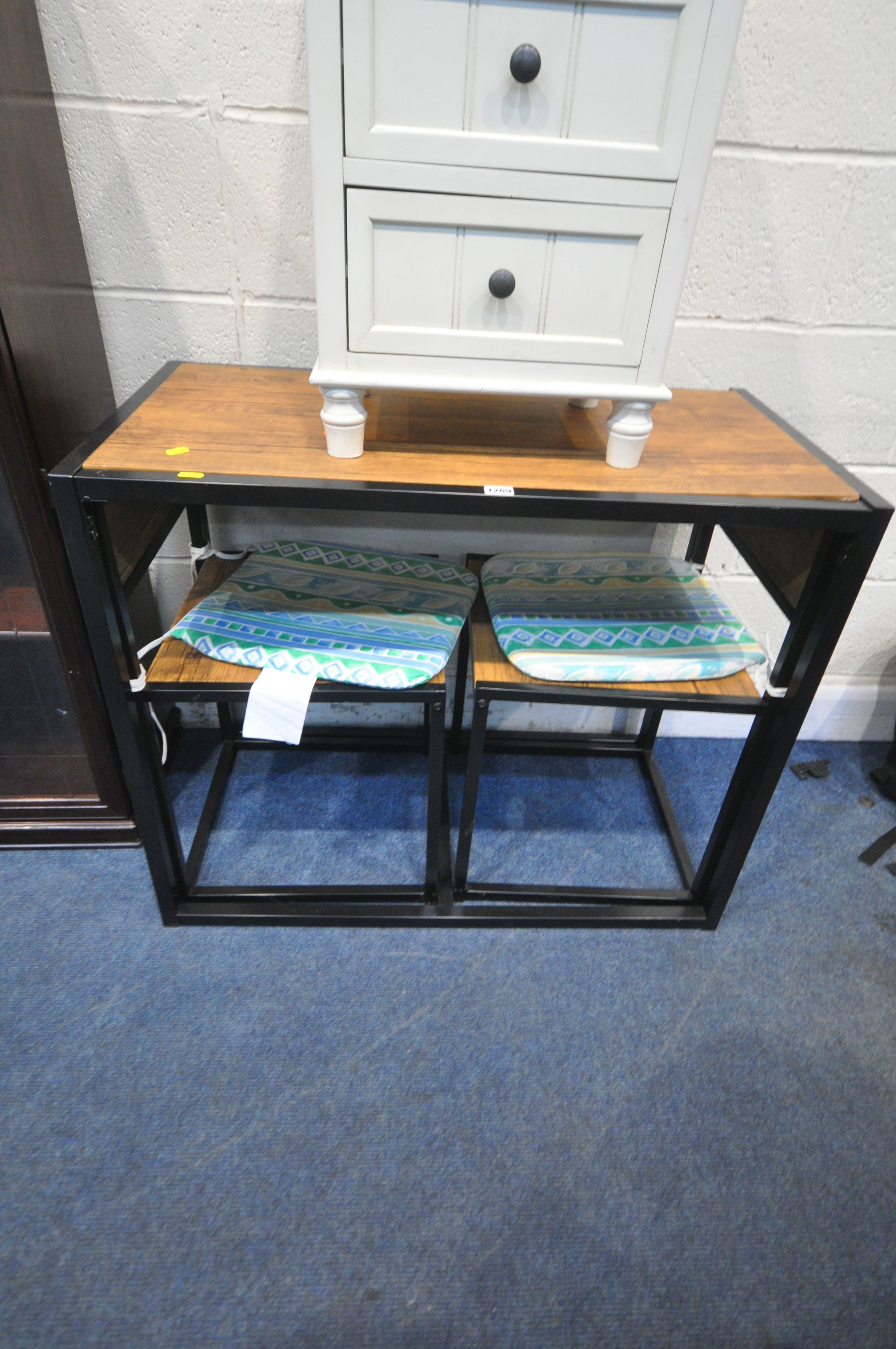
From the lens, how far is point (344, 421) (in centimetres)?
93

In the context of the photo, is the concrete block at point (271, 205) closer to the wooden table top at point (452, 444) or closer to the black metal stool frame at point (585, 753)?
the wooden table top at point (452, 444)

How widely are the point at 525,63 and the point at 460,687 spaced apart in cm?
98

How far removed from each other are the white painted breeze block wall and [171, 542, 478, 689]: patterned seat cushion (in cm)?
35

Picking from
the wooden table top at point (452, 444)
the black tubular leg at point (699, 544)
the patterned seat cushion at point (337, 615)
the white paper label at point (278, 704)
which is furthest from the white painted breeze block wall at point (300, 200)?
the white paper label at point (278, 704)

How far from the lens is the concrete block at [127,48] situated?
102 centimetres

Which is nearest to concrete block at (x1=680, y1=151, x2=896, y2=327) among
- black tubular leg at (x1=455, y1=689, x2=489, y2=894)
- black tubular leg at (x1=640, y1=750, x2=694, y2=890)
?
black tubular leg at (x1=455, y1=689, x2=489, y2=894)

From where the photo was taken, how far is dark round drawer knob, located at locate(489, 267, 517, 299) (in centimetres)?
85

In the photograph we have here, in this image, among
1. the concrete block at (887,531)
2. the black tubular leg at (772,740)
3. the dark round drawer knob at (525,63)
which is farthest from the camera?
the concrete block at (887,531)

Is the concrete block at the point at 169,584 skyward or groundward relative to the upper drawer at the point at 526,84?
groundward

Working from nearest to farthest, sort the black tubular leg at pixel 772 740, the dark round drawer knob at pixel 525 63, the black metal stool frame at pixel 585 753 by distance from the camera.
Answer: the dark round drawer knob at pixel 525 63 → the black tubular leg at pixel 772 740 → the black metal stool frame at pixel 585 753

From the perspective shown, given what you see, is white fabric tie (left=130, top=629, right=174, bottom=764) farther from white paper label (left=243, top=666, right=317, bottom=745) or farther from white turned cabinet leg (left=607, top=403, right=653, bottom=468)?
white turned cabinet leg (left=607, top=403, right=653, bottom=468)

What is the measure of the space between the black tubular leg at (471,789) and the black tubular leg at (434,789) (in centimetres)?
4

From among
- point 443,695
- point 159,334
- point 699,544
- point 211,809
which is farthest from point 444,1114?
point 159,334

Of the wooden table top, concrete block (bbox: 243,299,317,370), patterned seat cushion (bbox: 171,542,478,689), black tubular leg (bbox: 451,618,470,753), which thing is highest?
concrete block (bbox: 243,299,317,370)
